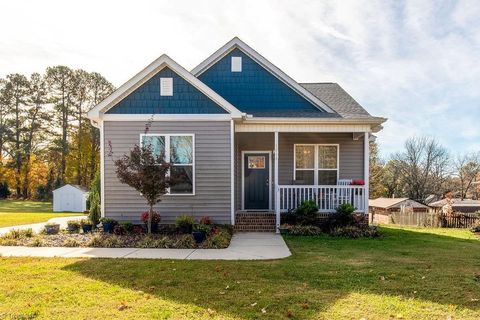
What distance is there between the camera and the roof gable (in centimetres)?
974

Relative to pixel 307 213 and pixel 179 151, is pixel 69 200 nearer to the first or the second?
pixel 179 151

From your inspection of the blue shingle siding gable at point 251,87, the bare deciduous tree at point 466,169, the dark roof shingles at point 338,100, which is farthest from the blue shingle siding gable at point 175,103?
the bare deciduous tree at point 466,169

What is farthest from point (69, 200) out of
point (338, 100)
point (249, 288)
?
point (249, 288)

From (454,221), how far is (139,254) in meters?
16.8

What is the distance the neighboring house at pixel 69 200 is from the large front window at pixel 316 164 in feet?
71.6

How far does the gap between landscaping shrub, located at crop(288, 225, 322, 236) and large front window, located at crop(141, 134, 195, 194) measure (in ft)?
10.4

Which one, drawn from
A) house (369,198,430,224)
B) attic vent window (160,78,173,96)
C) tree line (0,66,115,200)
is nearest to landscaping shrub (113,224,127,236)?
attic vent window (160,78,173,96)

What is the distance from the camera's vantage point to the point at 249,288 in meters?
4.64

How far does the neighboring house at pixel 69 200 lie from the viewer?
1097 inches

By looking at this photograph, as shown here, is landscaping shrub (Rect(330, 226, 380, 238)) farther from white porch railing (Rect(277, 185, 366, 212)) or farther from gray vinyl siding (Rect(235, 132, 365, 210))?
gray vinyl siding (Rect(235, 132, 365, 210))

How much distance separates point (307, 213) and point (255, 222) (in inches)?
66.6

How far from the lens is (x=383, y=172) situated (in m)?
44.1

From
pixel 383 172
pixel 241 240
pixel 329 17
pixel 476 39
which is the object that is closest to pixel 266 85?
pixel 329 17

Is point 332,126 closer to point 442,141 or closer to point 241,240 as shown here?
point 241,240
